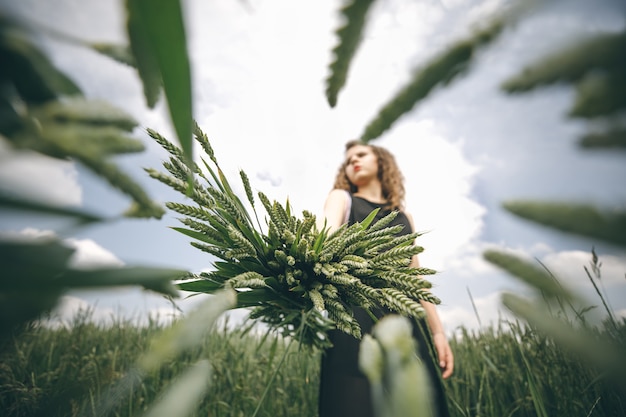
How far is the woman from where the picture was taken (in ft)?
4.16

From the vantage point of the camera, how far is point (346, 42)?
0.19 metres

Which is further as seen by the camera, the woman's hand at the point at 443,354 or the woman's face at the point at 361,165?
the woman's face at the point at 361,165

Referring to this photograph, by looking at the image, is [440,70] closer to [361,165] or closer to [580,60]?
[580,60]

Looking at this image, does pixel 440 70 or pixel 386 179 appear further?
pixel 386 179

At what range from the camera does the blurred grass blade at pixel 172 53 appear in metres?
0.14

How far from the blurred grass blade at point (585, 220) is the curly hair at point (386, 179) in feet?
7.24

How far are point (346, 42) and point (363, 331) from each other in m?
1.32

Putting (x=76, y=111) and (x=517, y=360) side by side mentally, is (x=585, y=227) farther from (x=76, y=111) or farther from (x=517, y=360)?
(x=517, y=360)

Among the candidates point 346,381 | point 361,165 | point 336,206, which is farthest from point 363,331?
point 361,165

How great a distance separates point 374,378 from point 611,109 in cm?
19

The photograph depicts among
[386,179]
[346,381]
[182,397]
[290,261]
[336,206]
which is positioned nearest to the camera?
[182,397]

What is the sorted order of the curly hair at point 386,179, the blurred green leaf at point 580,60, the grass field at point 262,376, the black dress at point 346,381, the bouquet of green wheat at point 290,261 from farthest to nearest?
the curly hair at point 386,179 < the grass field at point 262,376 < the black dress at point 346,381 < the bouquet of green wheat at point 290,261 < the blurred green leaf at point 580,60

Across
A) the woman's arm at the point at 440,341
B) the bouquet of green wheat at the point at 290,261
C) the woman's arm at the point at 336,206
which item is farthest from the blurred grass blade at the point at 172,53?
the woman's arm at the point at 440,341

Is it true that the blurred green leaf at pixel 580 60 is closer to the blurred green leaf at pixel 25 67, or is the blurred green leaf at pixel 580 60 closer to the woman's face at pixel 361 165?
the blurred green leaf at pixel 25 67
